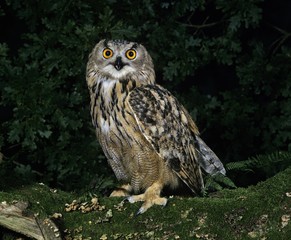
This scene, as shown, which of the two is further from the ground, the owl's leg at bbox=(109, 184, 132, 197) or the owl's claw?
the owl's claw

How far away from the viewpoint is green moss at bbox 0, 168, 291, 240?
103 inches

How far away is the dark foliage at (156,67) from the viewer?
414 centimetres

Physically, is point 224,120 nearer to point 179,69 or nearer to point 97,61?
point 179,69

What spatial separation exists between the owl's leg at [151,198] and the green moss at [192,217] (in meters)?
0.03

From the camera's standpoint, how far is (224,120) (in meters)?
4.53

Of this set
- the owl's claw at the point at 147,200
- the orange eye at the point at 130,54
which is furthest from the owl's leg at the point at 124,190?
the orange eye at the point at 130,54

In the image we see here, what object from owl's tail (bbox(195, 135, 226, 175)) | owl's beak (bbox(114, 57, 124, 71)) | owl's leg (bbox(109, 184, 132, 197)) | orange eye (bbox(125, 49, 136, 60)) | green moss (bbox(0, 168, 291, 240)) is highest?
orange eye (bbox(125, 49, 136, 60))

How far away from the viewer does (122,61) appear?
3705mm

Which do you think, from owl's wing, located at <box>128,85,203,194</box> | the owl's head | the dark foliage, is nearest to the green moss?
owl's wing, located at <box>128,85,203,194</box>

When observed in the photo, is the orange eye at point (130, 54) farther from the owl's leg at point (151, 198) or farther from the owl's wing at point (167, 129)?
the owl's leg at point (151, 198)

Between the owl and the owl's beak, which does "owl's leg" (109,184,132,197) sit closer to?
the owl

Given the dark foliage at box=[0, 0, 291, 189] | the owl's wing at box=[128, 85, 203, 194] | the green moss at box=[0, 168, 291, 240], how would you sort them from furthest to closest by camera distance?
1. the dark foliage at box=[0, 0, 291, 189]
2. the owl's wing at box=[128, 85, 203, 194]
3. the green moss at box=[0, 168, 291, 240]

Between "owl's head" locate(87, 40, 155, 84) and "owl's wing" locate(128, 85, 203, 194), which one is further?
"owl's head" locate(87, 40, 155, 84)

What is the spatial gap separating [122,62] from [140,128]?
1.58 ft
